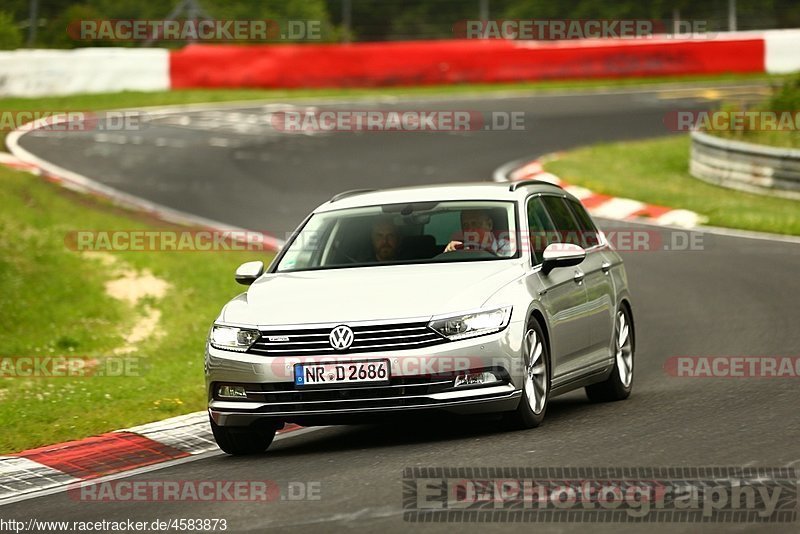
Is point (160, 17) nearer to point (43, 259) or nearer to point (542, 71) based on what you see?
point (542, 71)

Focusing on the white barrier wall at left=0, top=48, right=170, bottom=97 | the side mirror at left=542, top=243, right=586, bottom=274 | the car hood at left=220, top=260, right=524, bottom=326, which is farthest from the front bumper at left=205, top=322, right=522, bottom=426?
the white barrier wall at left=0, top=48, right=170, bottom=97

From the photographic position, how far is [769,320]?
1397cm

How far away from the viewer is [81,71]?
36.0 m

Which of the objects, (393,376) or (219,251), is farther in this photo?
(219,251)

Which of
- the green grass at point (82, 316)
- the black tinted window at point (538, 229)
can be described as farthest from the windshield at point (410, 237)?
the green grass at point (82, 316)

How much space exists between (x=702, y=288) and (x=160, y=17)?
48603mm

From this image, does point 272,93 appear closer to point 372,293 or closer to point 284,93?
point 284,93

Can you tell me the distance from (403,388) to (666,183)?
17256 mm

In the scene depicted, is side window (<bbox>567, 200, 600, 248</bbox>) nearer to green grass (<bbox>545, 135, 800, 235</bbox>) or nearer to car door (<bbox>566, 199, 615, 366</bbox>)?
car door (<bbox>566, 199, 615, 366</bbox>)

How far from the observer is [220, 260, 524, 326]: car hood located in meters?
9.01

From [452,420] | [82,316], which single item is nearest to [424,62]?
[82,316]

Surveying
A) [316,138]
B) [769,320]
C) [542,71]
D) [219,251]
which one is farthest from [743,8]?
[769,320]

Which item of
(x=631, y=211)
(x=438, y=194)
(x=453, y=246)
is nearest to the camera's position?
(x=453, y=246)

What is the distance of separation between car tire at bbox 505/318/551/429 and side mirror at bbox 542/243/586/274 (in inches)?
21.3
